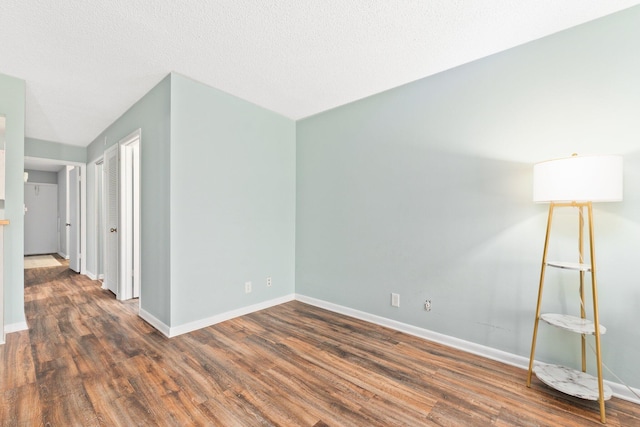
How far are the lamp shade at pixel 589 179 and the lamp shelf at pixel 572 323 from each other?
77cm

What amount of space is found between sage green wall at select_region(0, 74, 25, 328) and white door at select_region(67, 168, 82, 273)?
3.08 m

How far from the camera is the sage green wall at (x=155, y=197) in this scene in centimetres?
272

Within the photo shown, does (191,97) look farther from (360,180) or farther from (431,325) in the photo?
(431,325)

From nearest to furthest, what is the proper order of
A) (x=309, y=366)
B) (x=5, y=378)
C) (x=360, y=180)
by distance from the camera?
(x=5, y=378) → (x=309, y=366) → (x=360, y=180)

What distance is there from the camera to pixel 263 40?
7.10ft

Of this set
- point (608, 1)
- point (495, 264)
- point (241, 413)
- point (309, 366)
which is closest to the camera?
point (241, 413)

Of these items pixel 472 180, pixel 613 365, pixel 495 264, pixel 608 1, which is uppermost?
pixel 608 1

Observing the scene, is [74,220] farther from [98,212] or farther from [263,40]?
[263,40]

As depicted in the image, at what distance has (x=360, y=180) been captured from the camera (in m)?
3.21

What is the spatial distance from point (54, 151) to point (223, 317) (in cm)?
471

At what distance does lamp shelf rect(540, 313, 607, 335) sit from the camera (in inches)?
66.0

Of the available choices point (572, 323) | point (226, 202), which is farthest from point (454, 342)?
point (226, 202)

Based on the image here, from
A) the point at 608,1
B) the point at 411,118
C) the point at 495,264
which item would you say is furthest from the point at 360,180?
the point at 608,1

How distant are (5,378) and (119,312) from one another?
1363mm
